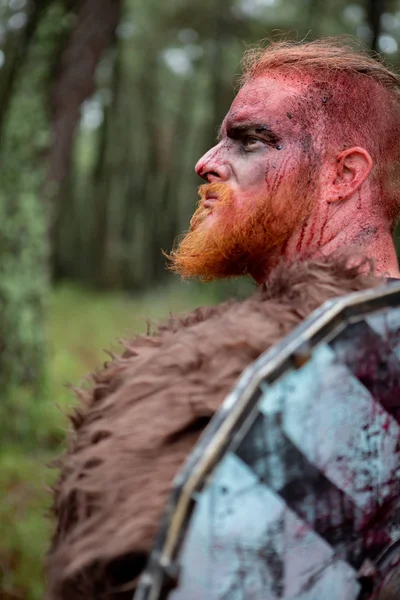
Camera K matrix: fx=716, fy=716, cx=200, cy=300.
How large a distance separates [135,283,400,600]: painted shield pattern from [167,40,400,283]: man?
0.55m

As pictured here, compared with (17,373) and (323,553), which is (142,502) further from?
(17,373)

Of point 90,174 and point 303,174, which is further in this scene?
point 90,174

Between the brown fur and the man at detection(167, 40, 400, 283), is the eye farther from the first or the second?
the brown fur

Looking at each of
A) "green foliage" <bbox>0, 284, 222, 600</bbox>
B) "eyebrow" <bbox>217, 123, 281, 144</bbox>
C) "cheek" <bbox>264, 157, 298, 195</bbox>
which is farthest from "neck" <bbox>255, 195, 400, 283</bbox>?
"green foliage" <bbox>0, 284, 222, 600</bbox>

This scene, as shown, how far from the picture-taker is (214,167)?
6.06 feet

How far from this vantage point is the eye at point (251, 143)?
180 cm

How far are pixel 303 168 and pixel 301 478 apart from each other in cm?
88

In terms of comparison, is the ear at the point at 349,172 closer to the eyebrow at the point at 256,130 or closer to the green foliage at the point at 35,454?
the eyebrow at the point at 256,130

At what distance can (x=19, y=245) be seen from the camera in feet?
17.4

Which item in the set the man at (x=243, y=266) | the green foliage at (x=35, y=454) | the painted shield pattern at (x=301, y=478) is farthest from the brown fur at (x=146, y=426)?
the green foliage at (x=35, y=454)

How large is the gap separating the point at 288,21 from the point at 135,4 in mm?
4234

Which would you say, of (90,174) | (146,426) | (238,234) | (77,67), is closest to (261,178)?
(238,234)

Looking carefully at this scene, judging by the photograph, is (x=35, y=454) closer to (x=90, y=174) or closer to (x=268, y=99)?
(x=268, y=99)

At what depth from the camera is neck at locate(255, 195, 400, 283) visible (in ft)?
5.67
